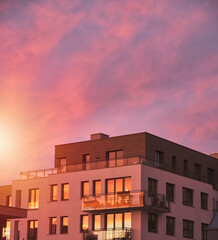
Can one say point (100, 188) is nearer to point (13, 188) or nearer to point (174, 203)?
point (174, 203)

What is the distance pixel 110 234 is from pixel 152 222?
3910 mm

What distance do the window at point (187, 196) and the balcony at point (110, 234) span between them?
28.0 ft

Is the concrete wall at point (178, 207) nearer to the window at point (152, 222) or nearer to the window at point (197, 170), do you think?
the window at point (152, 222)

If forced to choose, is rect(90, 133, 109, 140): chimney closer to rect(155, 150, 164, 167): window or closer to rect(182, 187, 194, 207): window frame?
rect(155, 150, 164, 167): window

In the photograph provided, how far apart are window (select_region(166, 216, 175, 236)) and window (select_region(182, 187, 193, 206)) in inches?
110

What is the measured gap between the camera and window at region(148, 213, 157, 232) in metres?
48.4

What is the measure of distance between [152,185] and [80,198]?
696 cm

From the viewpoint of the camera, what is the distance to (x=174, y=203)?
51969 mm

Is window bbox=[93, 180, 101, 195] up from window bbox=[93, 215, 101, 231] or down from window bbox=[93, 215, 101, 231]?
up

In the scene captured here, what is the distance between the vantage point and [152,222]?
48906 mm

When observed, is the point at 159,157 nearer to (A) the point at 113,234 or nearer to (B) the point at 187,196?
(B) the point at 187,196

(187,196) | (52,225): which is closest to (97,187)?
(52,225)

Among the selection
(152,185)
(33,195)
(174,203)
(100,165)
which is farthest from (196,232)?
(33,195)

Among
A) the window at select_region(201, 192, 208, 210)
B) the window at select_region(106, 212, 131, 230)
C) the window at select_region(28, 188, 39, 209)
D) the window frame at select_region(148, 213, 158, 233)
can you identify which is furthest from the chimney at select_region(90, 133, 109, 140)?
the window at select_region(201, 192, 208, 210)
